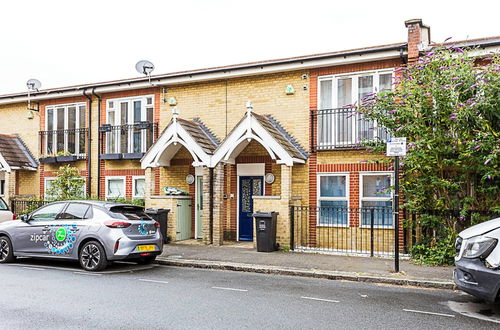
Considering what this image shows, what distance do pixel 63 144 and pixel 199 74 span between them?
261 inches

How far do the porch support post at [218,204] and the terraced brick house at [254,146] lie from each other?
3 centimetres

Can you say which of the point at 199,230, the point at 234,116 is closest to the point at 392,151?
the point at 234,116

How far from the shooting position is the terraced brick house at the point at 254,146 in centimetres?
1307

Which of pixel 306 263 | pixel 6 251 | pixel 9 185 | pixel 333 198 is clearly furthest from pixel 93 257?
pixel 9 185

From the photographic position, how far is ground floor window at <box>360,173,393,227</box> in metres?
12.9

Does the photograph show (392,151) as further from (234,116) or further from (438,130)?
(234,116)

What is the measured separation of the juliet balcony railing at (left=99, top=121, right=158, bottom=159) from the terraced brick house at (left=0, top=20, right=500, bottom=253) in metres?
0.04

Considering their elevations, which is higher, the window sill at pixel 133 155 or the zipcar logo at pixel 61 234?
the window sill at pixel 133 155

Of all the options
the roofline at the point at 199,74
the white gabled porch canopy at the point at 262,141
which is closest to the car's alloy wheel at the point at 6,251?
the white gabled porch canopy at the point at 262,141

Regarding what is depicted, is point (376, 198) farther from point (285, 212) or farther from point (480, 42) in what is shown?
point (480, 42)

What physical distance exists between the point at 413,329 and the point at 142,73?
1350cm

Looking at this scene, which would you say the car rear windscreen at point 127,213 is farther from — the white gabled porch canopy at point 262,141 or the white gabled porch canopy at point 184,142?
the white gabled porch canopy at point 262,141

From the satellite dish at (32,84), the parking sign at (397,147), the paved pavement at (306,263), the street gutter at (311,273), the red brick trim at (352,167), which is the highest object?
the satellite dish at (32,84)

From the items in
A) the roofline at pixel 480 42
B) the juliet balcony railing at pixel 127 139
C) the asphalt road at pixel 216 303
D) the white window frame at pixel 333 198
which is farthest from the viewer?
the juliet balcony railing at pixel 127 139
